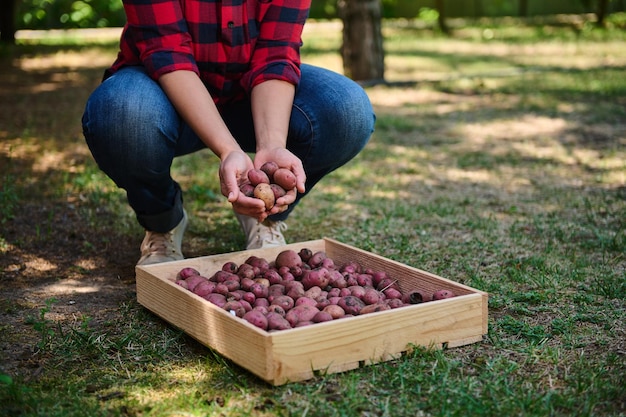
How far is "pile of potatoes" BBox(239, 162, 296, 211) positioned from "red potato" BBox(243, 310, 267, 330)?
1.39ft

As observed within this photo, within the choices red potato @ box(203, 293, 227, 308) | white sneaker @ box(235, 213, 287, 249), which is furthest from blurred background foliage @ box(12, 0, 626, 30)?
red potato @ box(203, 293, 227, 308)

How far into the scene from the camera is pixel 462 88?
347 inches

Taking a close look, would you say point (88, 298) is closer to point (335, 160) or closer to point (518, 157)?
point (335, 160)

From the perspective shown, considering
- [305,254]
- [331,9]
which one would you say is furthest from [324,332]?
[331,9]

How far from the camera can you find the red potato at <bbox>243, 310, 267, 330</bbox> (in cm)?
219

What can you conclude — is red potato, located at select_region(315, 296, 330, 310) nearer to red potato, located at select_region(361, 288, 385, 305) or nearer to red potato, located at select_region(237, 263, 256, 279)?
red potato, located at select_region(361, 288, 385, 305)

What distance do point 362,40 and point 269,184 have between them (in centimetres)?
642

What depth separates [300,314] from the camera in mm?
2275

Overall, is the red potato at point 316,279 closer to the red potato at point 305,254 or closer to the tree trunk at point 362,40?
the red potato at point 305,254

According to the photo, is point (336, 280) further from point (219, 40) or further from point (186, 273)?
point (219, 40)

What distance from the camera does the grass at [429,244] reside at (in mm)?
2008

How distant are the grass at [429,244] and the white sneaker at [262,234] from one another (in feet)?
0.88

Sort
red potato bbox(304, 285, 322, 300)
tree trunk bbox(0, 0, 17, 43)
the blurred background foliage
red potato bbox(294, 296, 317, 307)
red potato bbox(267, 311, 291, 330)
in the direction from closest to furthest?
red potato bbox(267, 311, 291, 330)
red potato bbox(294, 296, 317, 307)
red potato bbox(304, 285, 322, 300)
tree trunk bbox(0, 0, 17, 43)
the blurred background foliage

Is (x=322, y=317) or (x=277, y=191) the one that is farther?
(x=277, y=191)
